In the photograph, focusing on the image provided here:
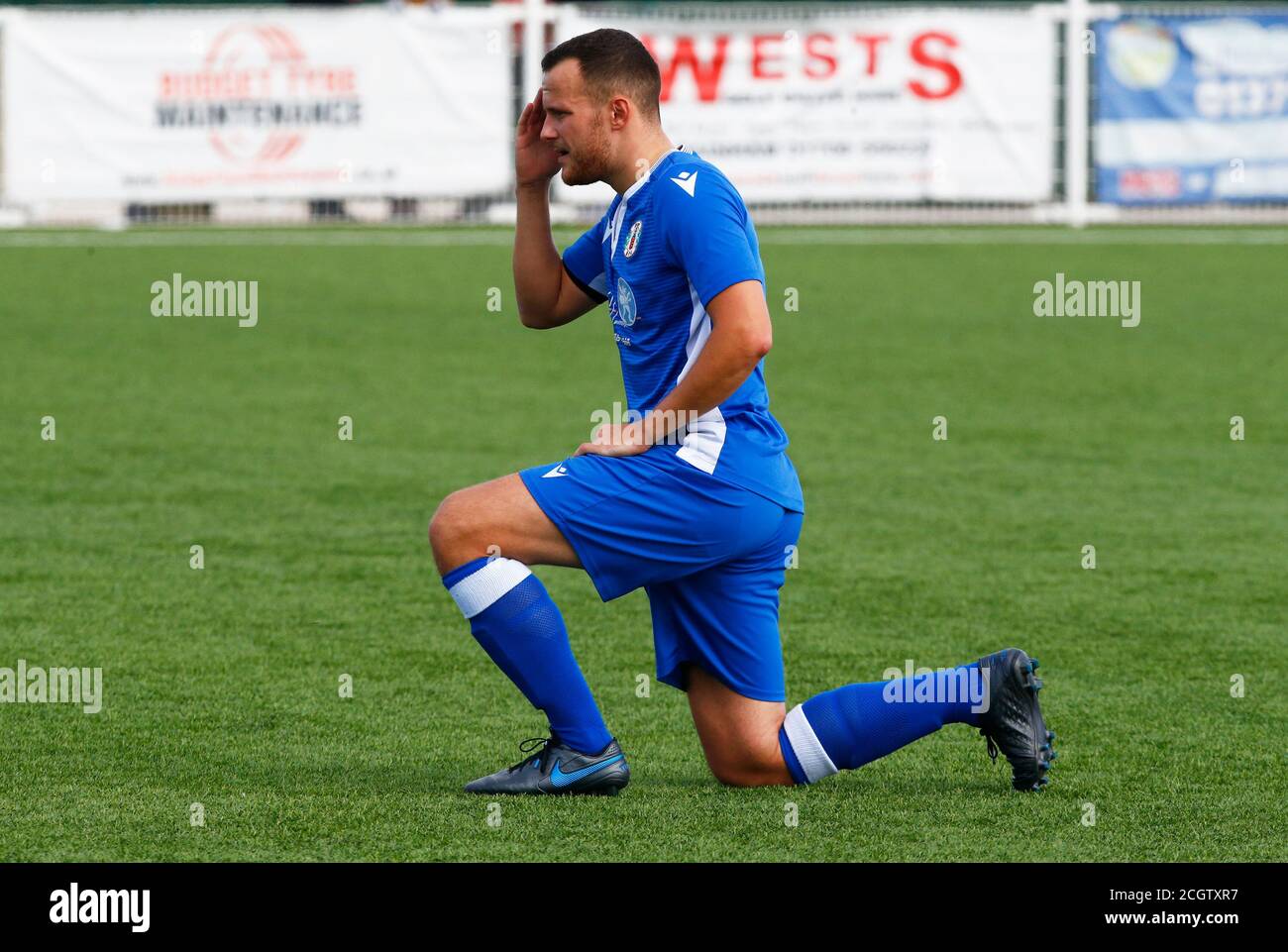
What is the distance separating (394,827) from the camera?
Answer: 427 cm

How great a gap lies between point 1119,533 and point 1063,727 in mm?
2712

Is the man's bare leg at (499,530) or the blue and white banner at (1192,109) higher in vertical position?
the blue and white banner at (1192,109)

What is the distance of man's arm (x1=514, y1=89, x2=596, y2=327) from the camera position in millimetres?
4766

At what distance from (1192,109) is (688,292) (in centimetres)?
1464

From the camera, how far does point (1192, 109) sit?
18031 millimetres

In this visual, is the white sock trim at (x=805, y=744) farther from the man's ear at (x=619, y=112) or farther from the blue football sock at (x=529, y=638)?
the man's ear at (x=619, y=112)

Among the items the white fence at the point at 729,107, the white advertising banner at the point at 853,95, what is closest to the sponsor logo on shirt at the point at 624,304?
the white advertising banner at the point at 853,95

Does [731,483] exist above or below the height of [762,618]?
above

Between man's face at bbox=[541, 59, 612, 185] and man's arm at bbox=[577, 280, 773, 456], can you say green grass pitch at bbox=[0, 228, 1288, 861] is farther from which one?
man's face at bbox=[541, 59, 612, 185]

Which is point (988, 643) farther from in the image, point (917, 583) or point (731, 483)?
point (731, 483)

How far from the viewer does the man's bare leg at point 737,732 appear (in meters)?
4.61

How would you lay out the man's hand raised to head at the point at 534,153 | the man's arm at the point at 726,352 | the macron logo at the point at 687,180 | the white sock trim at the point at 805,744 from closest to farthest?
the man's arm at the point at 726,352, the macron logo at the point at 687,180, the white sock trim at the point at 805,744, the man's hand raised to head at the point at 534,153

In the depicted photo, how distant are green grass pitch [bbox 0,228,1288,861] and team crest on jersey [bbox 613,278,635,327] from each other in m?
1.04

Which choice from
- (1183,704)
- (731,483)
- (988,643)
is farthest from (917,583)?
(731,483)
